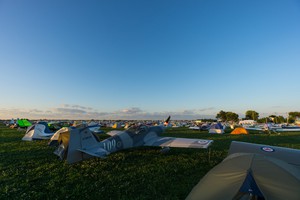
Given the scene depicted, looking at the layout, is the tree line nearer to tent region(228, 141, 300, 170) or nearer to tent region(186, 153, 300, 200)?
tent region(228, 141, 300, 170)

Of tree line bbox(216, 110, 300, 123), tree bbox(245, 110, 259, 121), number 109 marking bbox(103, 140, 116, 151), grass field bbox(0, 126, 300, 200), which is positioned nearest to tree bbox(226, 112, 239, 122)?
tree line bbox(216, 110, 300, 123)

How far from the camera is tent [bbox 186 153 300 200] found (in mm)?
3145

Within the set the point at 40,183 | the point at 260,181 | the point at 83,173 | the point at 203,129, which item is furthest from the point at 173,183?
the point at 203,129

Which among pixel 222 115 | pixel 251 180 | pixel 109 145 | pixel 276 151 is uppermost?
pixel 222 115

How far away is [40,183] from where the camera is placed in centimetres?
610

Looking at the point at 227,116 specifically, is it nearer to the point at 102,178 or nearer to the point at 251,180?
the point at 102,178

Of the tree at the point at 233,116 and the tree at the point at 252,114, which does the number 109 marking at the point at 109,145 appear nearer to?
the tree at the point at 233,116

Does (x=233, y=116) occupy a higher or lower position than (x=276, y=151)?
lower

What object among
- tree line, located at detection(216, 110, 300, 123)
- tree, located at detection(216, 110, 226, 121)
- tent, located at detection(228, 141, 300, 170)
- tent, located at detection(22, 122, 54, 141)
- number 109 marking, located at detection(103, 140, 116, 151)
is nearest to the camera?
tent, located at detection(228, 141, 300, 170)

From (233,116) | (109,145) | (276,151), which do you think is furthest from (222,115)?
(276,151)

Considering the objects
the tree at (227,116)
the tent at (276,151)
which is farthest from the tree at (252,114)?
the tent at (276,151)

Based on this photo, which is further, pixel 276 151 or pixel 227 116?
pixel 227 116

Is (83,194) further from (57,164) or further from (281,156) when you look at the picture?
(281,156)

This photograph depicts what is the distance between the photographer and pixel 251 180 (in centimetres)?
349
